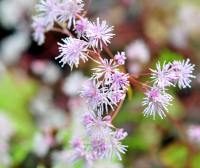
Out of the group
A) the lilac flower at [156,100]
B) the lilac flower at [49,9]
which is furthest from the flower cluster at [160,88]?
the lilac flower at [49,9]

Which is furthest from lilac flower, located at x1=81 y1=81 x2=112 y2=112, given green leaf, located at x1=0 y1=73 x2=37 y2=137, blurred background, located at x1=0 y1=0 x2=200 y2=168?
green leaf, located at x1=0 y1=73 x2=37 y2=137

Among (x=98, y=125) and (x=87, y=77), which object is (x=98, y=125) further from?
(x=87, y=77)

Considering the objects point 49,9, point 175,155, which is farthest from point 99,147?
point 175,155

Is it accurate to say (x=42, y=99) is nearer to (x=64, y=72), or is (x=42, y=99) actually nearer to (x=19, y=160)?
(x=64, y=72)

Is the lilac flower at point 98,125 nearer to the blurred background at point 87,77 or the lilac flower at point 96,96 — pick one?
the lilac flower at point 96,96

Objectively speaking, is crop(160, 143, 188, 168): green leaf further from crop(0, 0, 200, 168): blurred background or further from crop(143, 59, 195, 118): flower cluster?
crop(143, 59, 195, 118): flower cluster

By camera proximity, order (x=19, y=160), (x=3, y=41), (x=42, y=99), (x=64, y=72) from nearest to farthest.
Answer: (x=19, y=160)
(x=42, y=99)
(x=64, y=72)
(x=3, y=41)

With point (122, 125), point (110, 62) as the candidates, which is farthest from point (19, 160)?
point (110, 62)
